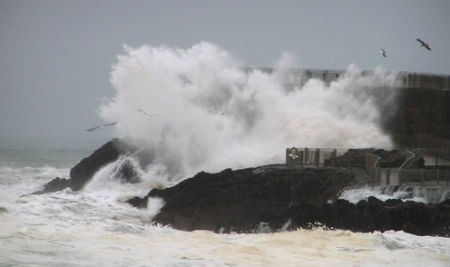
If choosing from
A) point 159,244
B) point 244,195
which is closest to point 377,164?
point 244,195

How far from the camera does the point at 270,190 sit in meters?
17.1

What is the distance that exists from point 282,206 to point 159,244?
383 cm

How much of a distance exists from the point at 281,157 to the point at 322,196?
6507 mm

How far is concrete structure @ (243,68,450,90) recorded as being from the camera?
27.7 m

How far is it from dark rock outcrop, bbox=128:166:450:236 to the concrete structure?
1030 cm

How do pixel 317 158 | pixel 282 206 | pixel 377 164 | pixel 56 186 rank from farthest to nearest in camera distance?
pixel 56 186, pixel 317 158, pixel 377 164, pixel 282 206

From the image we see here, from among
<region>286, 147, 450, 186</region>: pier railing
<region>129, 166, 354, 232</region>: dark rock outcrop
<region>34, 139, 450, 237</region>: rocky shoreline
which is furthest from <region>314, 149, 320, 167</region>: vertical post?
<region>129, 166, 354, 232</region>: dark rock outcrop

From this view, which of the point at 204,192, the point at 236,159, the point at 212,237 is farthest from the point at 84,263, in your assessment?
the point at 236,159

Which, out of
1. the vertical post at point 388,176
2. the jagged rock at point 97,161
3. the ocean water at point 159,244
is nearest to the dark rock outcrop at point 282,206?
the ocean water at point 159,244

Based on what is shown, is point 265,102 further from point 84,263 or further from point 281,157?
point 84,263

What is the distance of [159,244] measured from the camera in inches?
533

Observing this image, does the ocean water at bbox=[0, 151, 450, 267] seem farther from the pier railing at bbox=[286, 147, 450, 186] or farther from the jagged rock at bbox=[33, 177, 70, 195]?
the jagged rock at bbox=[33, 177, 70, 195]

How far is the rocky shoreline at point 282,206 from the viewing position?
14328mm

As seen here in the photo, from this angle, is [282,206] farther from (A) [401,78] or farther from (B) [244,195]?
(A) [401,78]
